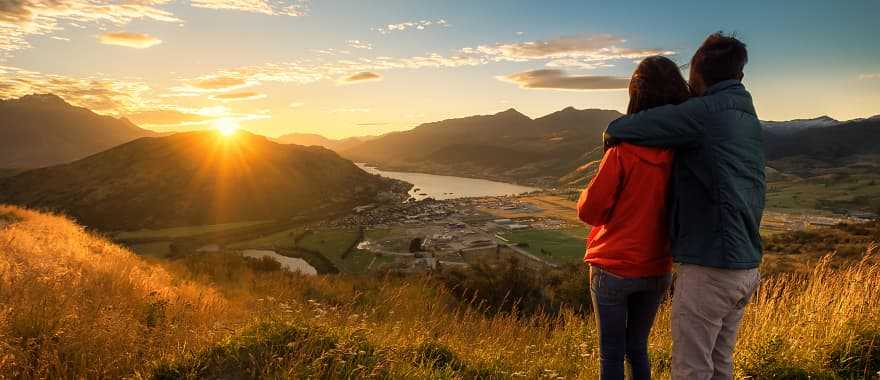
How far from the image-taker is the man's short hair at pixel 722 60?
2.87 meters

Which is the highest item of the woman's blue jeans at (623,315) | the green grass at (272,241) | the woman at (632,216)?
the woman at (632,216)

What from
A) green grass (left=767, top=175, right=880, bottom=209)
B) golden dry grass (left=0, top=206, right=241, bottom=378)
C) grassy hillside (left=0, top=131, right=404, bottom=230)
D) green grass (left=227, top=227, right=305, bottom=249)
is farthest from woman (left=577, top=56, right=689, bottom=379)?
green grass (left=767, top=175, right=880, bottom=209)

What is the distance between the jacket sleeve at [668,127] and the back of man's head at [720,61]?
30 cm

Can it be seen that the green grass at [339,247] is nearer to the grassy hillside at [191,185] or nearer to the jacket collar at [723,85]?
the grassy hillside at [191,185]

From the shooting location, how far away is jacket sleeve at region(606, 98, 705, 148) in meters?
2.73

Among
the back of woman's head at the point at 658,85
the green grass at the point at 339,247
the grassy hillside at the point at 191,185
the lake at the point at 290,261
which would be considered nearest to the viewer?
the back of woman's head at the point at 658,85

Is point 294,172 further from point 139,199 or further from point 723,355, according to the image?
point 723,355

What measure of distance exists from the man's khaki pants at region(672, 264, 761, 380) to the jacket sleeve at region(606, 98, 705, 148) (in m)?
0.82

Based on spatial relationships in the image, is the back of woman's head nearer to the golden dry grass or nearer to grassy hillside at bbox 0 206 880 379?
grassy hillside at bbox 0 206 880 379

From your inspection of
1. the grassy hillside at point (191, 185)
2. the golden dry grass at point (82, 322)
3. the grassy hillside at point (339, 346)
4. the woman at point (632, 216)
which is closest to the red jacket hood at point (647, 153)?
the woman at point (632, 216)

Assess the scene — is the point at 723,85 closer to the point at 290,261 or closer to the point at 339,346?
the point at 339,346

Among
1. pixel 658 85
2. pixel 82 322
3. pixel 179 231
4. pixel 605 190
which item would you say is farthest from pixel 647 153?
pixel 179 231

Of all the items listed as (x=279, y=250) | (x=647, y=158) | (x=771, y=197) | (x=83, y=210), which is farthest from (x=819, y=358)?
(x=83, y=210)

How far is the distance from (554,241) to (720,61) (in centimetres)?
8489
